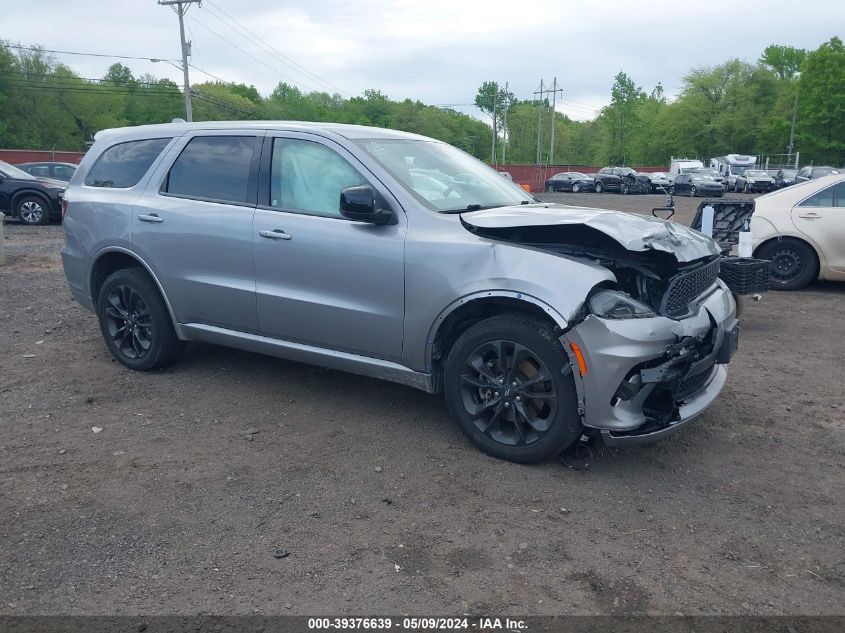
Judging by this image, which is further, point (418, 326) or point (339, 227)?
point (339, 227)

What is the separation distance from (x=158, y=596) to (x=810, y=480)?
3.29 meters

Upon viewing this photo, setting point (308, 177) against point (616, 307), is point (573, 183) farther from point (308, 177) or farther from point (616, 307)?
point (616, 307)

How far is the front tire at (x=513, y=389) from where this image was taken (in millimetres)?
3707

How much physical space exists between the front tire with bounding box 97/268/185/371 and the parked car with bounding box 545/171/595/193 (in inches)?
1692

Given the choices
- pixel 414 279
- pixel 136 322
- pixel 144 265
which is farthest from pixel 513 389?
pixel 136 322

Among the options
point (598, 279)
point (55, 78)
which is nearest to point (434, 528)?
point (598, 279)

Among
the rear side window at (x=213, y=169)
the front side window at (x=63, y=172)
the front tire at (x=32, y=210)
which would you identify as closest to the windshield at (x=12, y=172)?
the front tire at (x=32, y=210)

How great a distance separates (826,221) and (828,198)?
1.11ft

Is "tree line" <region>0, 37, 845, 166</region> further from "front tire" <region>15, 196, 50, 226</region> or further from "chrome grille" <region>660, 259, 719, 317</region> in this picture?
"chrome grille" <region>660, 259, 719, 317</region>

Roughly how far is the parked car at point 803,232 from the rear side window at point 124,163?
6762 millimetres

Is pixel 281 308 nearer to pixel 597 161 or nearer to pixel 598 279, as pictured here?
pixel 598 279

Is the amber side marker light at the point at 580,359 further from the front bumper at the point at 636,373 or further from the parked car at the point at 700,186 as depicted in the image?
the parked car at the point at 700,186

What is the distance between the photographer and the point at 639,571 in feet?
9.88

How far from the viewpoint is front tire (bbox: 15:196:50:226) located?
16219mm
